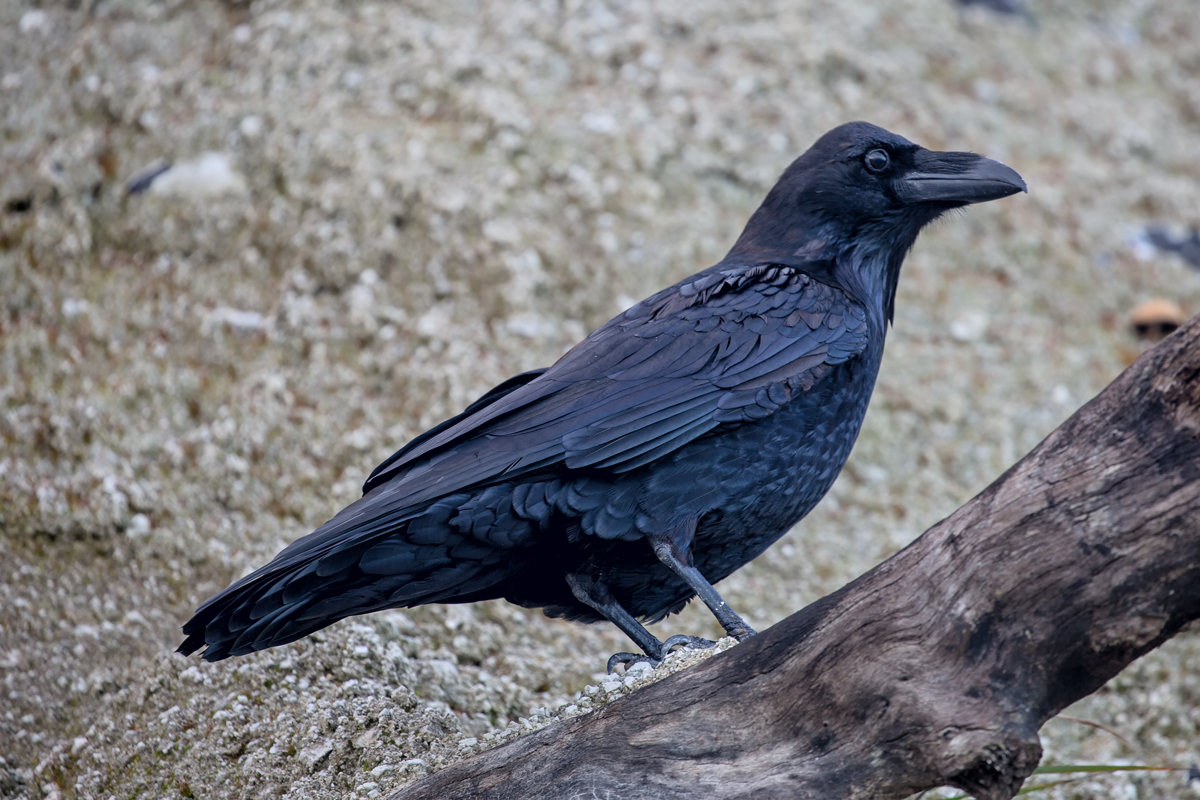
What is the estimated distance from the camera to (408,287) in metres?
5.61

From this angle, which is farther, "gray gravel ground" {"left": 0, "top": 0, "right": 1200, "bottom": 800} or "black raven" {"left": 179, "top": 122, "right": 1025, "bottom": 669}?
"gray gravel ground" {"left": 0, "top": 0, "right": 1200, "bottom": 800}

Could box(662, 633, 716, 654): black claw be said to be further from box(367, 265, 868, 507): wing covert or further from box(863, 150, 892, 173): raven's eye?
box(863, 150, 892, 173): raven's eye

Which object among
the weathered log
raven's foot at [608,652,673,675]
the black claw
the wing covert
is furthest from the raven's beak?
raven's foot at [608,652,673,675]

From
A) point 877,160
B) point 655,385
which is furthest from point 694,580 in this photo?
point 877,160

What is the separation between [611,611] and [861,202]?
5.63 feet

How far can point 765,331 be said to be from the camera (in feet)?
11.6

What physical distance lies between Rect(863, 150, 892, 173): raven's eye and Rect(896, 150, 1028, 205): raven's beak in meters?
0.08

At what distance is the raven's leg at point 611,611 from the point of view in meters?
3.50

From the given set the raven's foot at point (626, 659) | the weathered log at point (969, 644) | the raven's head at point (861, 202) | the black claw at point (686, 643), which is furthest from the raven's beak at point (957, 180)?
the raven's foot at point (626, 659)

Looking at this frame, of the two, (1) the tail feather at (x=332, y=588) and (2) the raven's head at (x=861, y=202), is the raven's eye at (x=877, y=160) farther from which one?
(1) the tail feather at (x=332, y=588)

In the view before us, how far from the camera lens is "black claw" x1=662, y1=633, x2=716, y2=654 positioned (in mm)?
3270

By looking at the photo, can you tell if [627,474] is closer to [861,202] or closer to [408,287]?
[861,202]

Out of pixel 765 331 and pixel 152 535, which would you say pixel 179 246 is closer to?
pixel 152 535

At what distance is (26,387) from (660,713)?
364 cm
